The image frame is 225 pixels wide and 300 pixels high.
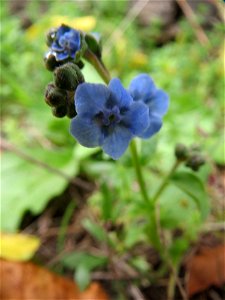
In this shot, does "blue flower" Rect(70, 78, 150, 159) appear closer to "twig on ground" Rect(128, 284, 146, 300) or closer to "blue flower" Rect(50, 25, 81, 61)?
"blue flower" Rect(50, 25, 81, 61)

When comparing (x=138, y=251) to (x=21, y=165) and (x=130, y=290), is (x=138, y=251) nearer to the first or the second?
(x=130, y=290)

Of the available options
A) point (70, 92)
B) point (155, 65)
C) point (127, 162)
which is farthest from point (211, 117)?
point (70, 92)

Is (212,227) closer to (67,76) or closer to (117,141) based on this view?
(117,141)

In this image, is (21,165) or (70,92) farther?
(21,165)

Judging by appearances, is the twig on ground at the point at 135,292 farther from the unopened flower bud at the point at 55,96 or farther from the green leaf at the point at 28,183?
the unopened flower bud at the point at 55,96

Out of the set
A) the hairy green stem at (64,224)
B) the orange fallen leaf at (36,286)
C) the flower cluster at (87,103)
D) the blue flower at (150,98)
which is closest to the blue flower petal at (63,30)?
the flower cluster at (87,103)

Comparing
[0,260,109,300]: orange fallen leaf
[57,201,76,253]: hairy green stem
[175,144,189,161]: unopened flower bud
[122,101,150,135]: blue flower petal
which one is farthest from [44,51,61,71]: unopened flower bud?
[57,201,76,253]: hairy green stem
